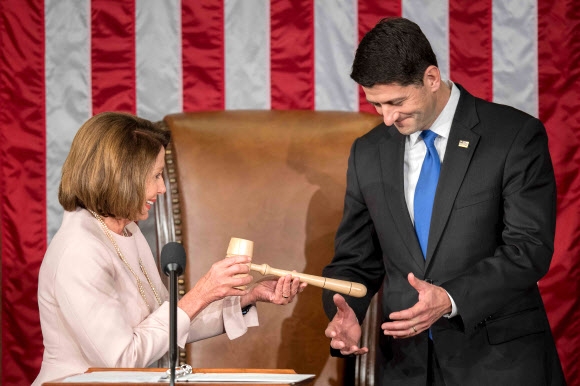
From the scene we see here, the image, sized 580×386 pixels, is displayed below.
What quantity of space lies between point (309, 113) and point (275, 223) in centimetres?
45

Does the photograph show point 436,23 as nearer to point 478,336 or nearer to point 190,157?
point 190,157

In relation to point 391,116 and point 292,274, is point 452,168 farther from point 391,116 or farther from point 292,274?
point 292,274

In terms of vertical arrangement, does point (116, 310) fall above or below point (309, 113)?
below

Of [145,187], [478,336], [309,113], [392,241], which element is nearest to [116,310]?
[145,187]

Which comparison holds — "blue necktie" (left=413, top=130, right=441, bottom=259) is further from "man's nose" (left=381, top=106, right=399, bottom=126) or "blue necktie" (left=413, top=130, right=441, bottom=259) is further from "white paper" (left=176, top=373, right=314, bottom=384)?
"white paper" (left=176, top=373, right=314, bottom=384)

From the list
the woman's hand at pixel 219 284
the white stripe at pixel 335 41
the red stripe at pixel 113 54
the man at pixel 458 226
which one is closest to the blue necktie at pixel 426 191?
the man at pixel 458 226

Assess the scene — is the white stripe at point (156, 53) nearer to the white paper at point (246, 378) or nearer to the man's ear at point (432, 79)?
the man's ear at point (432, 79)

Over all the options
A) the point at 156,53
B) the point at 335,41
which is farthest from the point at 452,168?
the point at 156,53

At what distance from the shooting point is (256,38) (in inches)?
140

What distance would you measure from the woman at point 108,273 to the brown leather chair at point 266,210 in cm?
63

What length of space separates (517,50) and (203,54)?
50.9 inches

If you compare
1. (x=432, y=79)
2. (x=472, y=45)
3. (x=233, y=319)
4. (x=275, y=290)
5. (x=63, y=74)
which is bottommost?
(x=233, y=319)

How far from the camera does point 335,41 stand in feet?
11.7

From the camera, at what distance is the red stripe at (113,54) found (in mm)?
3553
